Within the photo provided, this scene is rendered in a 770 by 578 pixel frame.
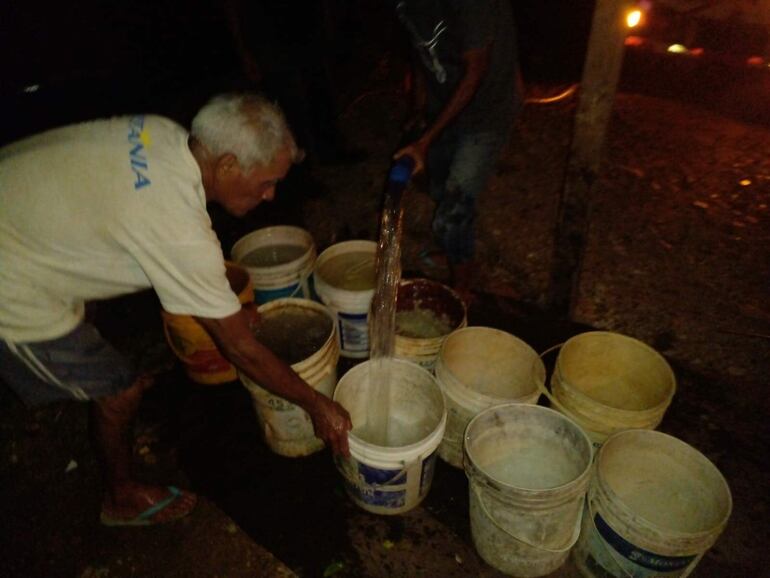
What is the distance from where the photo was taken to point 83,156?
6.22ft

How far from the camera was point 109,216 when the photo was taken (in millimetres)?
1842

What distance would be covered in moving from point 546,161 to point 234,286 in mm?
4071

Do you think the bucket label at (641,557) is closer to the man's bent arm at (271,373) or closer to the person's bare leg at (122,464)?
the man's bent arm at (271,373)

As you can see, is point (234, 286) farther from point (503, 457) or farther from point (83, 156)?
point (503, 457)

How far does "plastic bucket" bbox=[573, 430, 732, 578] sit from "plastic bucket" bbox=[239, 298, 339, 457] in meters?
1.44

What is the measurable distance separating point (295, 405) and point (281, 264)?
116 cm

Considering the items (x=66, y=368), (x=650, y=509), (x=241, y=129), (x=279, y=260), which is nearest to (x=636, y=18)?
(x=279, y=260)

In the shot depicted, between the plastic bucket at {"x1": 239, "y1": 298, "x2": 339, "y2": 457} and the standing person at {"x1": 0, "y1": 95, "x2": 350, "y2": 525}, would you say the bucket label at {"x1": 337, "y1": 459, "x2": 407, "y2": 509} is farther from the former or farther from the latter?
the standing person at {"x1": 0, "y1": 95, "x2": 350, "y2": 525}

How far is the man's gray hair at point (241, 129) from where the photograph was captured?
6.34ft

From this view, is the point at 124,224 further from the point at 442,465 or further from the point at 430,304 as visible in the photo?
the point at 442,465

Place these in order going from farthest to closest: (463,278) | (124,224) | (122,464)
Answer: (463,278) < (122,464) < (124,224)

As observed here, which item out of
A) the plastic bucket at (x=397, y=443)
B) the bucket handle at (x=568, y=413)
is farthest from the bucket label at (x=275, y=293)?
the bucket handle at (x=568, y=413)

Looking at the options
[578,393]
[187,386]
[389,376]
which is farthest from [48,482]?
[578,393]

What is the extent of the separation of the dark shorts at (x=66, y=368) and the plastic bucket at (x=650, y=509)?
7.42 ft
